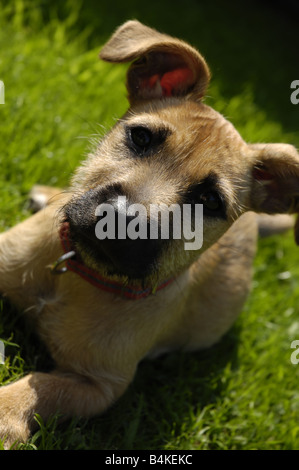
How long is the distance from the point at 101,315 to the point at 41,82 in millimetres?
3100

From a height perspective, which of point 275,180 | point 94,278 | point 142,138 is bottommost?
point 94,278

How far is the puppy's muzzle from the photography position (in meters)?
2.79

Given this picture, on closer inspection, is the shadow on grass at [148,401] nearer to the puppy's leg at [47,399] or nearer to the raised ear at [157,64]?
the puppy's leg at [47,399]

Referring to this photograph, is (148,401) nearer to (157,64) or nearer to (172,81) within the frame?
(172,81)

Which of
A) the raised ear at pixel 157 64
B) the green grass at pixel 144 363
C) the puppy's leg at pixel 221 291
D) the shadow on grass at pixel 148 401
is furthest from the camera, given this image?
the puppy's leg at pixel 221 291

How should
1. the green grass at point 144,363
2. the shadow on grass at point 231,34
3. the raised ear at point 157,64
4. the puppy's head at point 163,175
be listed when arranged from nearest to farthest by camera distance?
the puppy's head at point 163,175 → the raised ear at point 157,64 → the green grass at point 144,363 → the shadow on grass at point 231,34

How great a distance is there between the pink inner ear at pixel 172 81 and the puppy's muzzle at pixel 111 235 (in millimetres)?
1188

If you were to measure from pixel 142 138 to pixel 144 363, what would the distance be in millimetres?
1900

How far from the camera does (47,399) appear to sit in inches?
130

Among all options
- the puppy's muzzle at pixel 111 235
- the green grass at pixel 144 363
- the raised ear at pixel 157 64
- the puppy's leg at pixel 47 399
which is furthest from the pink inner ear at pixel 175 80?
the puppy's leg at pixel 47 399

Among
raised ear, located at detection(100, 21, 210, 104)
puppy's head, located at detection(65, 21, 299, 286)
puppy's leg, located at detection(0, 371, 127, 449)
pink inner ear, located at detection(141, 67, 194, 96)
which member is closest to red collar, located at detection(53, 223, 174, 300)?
puppy's head, located at detection(65, 21, 299, 286)

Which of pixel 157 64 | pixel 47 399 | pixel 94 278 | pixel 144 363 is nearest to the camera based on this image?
pixel 47 399

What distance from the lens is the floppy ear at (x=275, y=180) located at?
3742 mm

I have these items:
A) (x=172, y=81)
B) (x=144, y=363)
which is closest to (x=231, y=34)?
(x=172, y=81)
